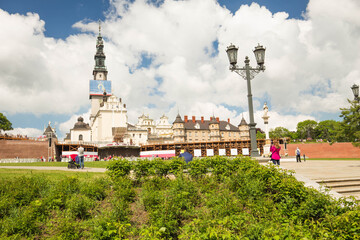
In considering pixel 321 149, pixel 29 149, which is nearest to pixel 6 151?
pixel 29 149

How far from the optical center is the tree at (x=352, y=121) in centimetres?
1483

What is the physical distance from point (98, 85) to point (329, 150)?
307 feet

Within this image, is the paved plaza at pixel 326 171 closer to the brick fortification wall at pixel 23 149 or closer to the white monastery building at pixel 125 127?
the brick fortification wall at pixel 23 149

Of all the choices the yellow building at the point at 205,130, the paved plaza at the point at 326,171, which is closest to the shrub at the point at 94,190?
the paved plaza at the point at 326,171

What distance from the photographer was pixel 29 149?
43344mm

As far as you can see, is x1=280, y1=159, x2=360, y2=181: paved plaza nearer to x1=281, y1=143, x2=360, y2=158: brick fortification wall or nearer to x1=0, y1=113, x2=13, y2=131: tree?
x1=281, y1=143, x2=360, y2=158: brick fortification wall

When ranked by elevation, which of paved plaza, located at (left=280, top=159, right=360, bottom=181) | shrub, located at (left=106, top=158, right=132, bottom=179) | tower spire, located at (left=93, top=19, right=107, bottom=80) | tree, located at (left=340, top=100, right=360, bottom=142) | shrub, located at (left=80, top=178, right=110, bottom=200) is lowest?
paved plaza, located at (left=280, top=159, right=360, bottom=181)

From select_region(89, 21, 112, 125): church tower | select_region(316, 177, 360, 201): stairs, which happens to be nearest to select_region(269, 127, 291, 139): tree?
select_region(89, 21, 112, 125): church tower

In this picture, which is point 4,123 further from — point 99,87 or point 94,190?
point 94,190

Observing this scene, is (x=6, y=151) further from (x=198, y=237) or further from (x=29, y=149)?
(x=198, y=237)

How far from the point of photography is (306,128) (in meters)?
111

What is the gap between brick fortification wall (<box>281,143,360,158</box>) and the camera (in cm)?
4588

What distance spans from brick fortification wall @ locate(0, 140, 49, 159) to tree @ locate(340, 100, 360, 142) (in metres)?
47.9

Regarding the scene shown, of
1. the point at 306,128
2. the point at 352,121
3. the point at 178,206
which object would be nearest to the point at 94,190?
the point at 178,206
